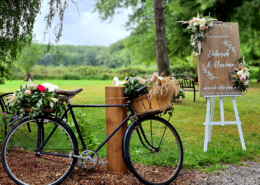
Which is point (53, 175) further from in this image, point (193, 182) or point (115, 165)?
point (193, 182)

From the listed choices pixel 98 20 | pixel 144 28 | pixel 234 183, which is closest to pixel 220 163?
pixel 234 183

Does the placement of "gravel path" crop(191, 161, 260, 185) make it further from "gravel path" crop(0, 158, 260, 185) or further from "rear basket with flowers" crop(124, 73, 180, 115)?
"rear basket with flowers" crop(124, 73, 180, 115)

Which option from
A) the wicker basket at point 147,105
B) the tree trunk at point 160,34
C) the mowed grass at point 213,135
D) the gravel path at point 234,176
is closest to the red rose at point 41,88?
the mowed grass at point 213,135

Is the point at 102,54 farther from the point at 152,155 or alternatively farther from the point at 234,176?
the point at 234,176

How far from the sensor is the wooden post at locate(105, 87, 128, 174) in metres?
3.19

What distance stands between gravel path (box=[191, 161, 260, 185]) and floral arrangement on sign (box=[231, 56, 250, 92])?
4.24 ft

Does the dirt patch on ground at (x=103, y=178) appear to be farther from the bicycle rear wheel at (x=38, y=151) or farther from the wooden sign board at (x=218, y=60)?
the wooden sign board at (x=218, y=60)

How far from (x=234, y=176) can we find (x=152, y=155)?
3.42ft

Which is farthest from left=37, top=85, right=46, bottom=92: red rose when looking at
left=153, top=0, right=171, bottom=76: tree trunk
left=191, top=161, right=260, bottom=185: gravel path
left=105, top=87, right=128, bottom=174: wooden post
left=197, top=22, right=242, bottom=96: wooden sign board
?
left=153, top=0, right=171, bottom=76: tree trunk

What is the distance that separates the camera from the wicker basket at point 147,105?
2871 mm

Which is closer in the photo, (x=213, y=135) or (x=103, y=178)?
(x=103, y=178)

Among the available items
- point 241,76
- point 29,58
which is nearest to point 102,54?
point 29,58

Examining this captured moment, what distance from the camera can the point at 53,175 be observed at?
3217mm

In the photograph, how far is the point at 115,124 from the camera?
127 inches
